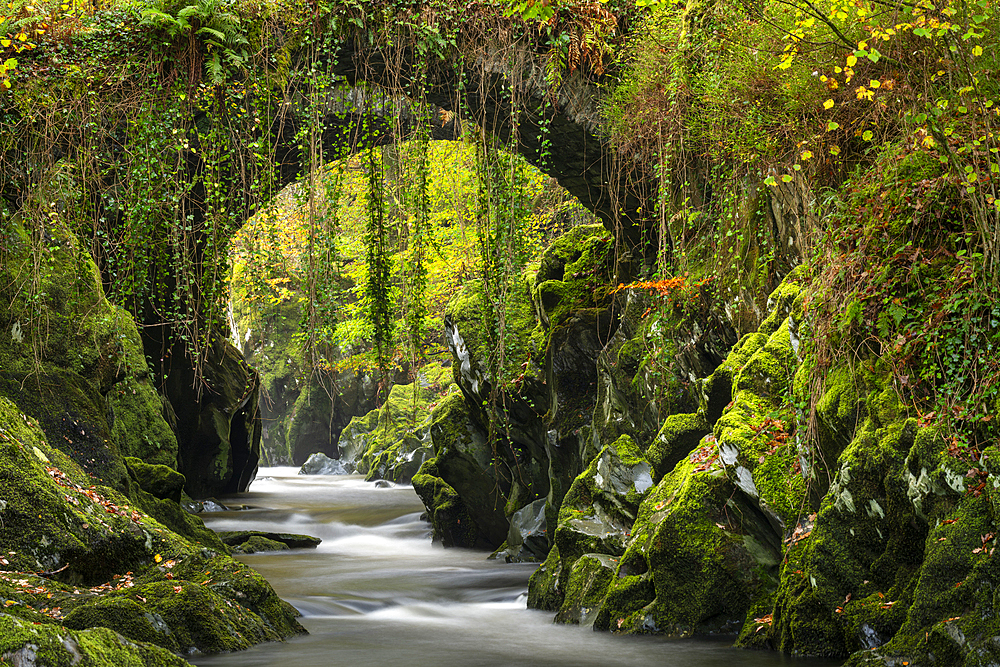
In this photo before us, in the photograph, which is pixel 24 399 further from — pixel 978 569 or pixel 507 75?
pixel 978 569

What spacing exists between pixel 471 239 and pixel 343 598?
8652 millimetres

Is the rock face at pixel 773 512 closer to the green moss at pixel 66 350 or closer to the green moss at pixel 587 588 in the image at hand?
the green moss at pixel 587 588

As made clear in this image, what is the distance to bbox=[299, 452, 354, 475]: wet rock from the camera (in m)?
28.4

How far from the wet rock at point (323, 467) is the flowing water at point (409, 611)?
1178 centimetres

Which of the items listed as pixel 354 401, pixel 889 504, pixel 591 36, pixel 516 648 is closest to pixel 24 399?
pixel 516 648

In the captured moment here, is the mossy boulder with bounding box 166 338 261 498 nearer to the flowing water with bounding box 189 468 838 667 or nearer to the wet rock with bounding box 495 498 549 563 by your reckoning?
the flowing water with bounding box 189 468 838 667

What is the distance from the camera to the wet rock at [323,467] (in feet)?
93.3

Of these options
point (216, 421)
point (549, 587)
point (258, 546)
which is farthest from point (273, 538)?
point (549, 587)

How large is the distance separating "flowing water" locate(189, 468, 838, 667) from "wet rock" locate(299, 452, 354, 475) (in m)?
11.8

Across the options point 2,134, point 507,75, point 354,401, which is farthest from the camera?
point 354,401

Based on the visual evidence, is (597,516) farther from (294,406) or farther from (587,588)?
(294,406)

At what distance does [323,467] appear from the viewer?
28781mm

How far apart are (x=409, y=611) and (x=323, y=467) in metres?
20.9

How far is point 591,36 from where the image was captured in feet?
27.9
